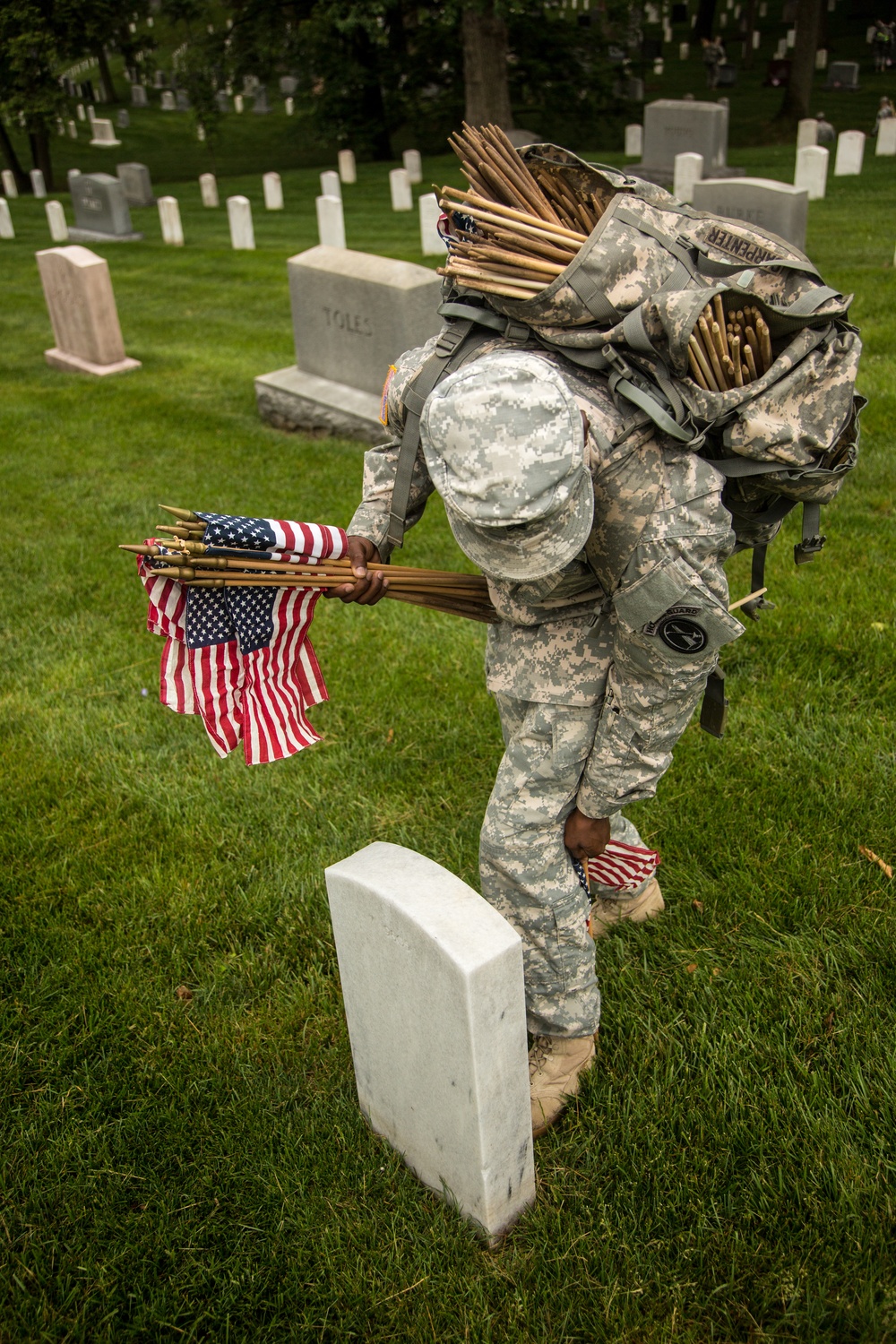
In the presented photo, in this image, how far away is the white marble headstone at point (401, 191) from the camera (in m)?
18.0

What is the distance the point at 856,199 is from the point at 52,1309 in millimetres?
15726

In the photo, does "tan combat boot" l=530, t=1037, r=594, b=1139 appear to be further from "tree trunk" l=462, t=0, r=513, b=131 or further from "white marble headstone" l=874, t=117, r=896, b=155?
"white marble headstone" l=874, t=117, r=896, b=155

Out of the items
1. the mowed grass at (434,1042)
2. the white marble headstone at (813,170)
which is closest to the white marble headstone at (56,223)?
the white marble headstone at (813,170)

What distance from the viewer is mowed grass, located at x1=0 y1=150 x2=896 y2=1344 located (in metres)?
2.38

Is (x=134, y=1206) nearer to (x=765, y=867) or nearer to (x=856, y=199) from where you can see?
(x=765, y=867)

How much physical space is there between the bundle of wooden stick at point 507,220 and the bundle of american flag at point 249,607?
2.34 feet

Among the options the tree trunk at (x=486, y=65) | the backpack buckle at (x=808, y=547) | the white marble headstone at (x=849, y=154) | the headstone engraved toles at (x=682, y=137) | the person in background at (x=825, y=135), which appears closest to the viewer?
the backpack buckle at (x=808, y=547)

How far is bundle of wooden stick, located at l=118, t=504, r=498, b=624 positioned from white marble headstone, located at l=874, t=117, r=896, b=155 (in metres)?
19.1

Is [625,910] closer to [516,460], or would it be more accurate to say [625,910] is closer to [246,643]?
[246,643]

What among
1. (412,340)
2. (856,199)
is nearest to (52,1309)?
(412,340)

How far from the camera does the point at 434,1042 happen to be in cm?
231

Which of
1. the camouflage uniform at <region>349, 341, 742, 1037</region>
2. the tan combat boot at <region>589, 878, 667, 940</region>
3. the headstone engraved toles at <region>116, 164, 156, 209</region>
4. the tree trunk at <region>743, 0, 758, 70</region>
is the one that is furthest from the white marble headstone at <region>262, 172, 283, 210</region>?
the tan combat boot at <region>589, 878, 667, 940</region>

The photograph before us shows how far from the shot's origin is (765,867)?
11.2 ft

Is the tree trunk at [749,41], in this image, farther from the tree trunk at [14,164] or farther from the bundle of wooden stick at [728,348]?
the bundle of wooden stick at [728,348]
